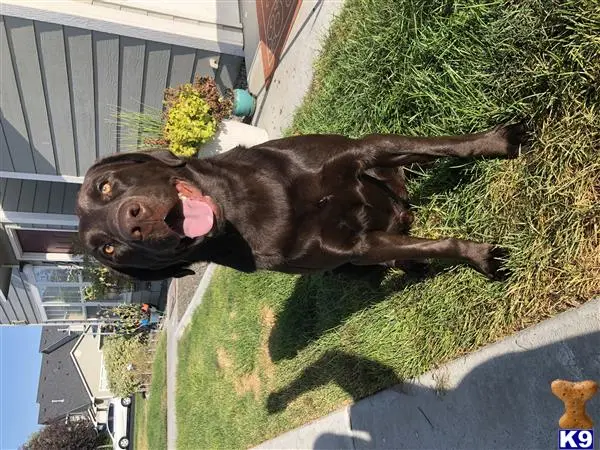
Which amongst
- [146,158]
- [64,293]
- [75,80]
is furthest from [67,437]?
[146,158]

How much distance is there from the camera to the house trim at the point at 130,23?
7023mm

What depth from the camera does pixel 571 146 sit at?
2482mm

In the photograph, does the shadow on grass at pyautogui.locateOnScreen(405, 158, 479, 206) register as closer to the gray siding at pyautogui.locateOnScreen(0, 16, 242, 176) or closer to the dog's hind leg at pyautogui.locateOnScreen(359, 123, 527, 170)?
the dog's hind leg at pyautogui.locateOnScreen(359, 123, 527, 170)

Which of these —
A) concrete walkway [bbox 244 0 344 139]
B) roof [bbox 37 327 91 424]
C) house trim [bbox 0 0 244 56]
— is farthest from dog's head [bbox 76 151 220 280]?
roof [bbox 37 327 91 424]

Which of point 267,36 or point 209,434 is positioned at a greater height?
point 267,36

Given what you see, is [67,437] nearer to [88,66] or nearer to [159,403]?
[159,403]

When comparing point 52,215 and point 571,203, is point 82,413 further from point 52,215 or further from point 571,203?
point 571,203

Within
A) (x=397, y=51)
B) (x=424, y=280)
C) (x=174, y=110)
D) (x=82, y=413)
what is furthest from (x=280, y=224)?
(x=82, y=413)

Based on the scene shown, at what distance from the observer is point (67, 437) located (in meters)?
34.9

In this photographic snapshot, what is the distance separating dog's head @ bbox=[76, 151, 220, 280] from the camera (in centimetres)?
253

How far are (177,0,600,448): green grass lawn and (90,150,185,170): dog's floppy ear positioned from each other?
5.35 ft

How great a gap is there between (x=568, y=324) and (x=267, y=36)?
18.6ft

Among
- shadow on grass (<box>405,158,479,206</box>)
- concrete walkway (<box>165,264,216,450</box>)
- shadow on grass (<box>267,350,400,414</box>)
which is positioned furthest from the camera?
concrete walkway (<box>165,264,216,450</box>)

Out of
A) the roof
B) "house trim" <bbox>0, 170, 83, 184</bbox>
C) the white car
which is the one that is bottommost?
the roof
